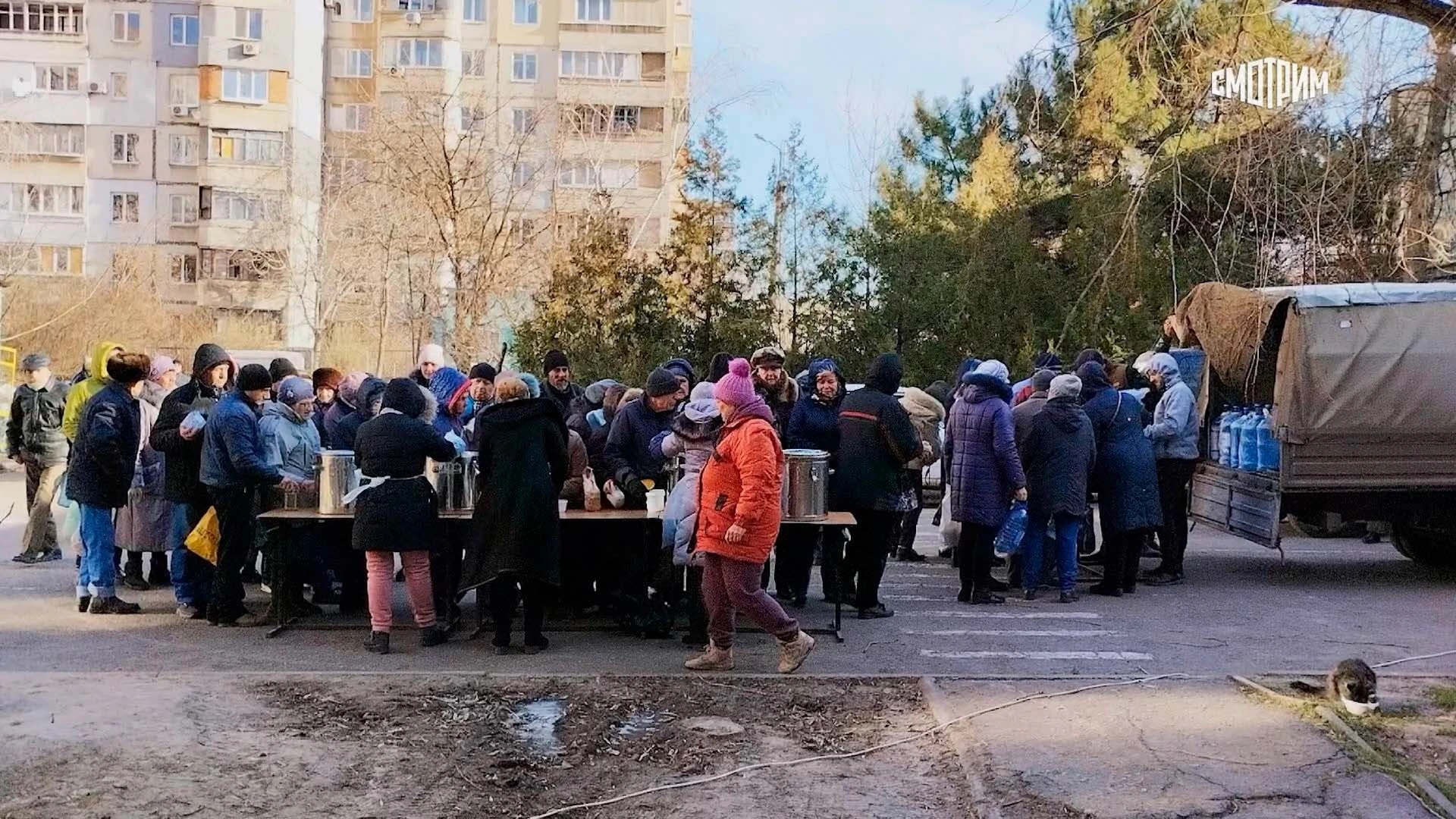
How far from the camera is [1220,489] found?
1258 centimetres

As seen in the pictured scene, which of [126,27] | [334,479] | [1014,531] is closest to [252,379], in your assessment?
[334,479]

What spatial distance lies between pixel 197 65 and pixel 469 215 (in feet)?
102

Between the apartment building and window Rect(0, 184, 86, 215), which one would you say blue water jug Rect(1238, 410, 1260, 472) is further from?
window Rect(0, 184, 86, 215)

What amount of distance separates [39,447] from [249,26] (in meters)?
43.8

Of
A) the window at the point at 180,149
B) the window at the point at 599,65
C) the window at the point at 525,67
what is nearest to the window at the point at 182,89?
the window at the point at 180,149

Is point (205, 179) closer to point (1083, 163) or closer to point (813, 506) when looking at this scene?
point (1083, 163)

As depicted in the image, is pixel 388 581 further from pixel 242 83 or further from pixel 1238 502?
pixel 242 83

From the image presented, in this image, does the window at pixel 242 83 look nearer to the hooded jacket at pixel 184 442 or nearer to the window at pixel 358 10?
the window at pixel 358 10

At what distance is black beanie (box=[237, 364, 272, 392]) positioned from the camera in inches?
371

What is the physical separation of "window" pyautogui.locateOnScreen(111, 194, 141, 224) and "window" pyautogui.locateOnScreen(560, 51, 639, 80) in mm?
18017

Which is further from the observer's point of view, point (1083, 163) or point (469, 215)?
point (469, 215)

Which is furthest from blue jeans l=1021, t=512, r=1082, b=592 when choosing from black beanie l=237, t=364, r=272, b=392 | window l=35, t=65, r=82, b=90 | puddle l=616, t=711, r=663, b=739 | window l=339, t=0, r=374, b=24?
window l=35, t=65, r=82, b=90

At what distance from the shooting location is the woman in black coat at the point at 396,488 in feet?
28.2

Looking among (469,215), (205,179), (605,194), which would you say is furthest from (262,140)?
(605,194)
